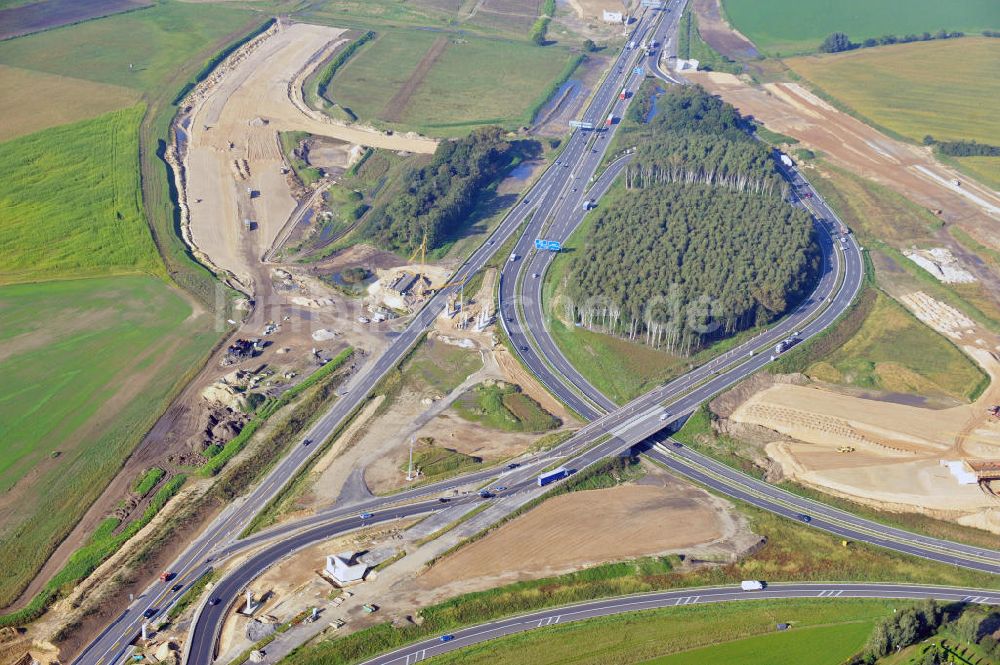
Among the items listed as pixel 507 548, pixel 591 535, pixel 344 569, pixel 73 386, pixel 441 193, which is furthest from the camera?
pixel 441 193

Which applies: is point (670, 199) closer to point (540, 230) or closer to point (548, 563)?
point (540, 230)

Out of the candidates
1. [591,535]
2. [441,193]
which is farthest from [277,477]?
[441,193]

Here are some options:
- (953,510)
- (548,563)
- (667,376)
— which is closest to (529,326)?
(667,376)

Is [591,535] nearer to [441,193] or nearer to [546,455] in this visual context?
[546,455]

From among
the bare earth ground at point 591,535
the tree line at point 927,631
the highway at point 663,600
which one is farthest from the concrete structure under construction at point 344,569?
the tree line at point 927,631

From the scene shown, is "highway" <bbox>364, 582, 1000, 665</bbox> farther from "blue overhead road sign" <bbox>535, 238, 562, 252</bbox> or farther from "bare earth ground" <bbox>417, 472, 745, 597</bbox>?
"blue overhead road sign" <bbox>535, 238, 562, 252</bbox>

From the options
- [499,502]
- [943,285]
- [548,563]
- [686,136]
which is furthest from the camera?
[686,136]
